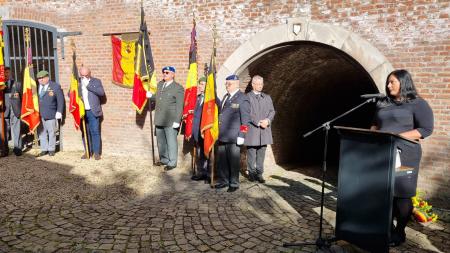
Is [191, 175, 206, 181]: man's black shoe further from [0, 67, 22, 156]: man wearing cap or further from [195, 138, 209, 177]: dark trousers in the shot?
[0, 67, 22, 156]: man wearing cap

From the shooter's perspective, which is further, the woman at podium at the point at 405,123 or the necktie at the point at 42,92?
the necktie at the point at 42,92

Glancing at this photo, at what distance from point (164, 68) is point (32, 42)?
163 inches

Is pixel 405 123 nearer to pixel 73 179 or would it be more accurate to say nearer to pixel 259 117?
pixel 259 117

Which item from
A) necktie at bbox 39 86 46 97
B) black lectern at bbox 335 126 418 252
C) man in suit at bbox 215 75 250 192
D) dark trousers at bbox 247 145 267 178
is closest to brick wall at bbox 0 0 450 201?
necktie at bbox 39 86 46 97

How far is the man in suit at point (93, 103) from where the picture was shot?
26.7 feet

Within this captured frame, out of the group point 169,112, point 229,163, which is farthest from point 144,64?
point 229,163

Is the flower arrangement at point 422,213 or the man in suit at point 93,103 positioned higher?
the man in suit at point 93,103

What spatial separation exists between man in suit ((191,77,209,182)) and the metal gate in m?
4.15

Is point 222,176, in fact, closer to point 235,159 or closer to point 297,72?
point 235,159

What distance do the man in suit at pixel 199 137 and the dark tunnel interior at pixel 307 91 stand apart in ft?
3.23

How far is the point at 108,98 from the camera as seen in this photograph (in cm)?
860

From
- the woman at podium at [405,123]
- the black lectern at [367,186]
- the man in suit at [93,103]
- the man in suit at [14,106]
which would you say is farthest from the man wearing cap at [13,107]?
the woman at podium at [405,123]

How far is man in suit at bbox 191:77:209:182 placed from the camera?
6.78m

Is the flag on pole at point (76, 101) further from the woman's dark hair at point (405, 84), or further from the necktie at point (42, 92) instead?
the woman's dark hair at point (405, 84)
